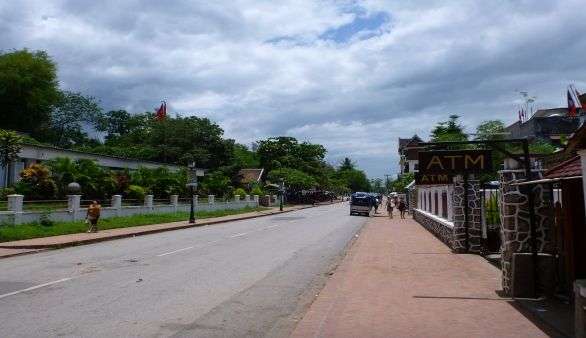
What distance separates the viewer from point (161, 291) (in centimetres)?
1123

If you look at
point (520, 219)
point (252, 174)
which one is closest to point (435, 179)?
point (520, 219)

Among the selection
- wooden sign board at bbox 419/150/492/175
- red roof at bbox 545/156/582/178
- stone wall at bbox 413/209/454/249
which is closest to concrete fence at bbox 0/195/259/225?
stone wall at bbox 413/209/454/249

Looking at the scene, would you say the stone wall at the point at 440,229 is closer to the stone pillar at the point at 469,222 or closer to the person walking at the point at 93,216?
the stone pillar at the point at 469,222

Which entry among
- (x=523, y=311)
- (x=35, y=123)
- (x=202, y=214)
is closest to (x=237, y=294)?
(x=523, y=311)

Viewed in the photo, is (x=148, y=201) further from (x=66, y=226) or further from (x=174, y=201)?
(x=66, y=226)

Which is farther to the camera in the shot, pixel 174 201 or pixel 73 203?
pixel 174 201

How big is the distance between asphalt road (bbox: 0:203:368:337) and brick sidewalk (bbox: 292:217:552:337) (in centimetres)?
57

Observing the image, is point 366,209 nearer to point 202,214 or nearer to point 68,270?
point 202,214

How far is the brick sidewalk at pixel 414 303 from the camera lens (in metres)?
7.88

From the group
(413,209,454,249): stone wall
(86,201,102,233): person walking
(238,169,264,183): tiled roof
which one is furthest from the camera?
(238,169,264,183): tiled roof

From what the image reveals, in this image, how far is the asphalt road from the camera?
820cm

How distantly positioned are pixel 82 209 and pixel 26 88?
50.1 meters

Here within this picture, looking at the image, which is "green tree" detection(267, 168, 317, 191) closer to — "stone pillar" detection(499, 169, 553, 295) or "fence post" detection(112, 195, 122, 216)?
"fence post" detection(112, 195, 122, 216)

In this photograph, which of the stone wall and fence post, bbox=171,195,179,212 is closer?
the stone wall
